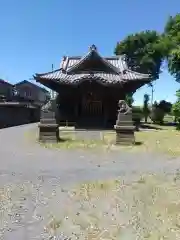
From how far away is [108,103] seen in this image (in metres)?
29.3

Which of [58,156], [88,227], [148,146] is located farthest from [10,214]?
[148,146]

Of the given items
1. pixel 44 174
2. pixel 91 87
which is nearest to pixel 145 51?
pixel 91 87

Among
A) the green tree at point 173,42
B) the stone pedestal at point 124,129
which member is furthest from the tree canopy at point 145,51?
the stone pedestal at point 124,129

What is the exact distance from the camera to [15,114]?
4056 centimetres

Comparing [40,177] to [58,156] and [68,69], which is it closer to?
[58,156]

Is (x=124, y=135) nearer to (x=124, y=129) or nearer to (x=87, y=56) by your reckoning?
(x=124, y=129)

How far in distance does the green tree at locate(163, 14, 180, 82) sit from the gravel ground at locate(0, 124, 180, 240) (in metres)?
19.5

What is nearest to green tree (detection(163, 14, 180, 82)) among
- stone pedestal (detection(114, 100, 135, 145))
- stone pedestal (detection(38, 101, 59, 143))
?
stone pedestal (detection(114, 100, 135, 145))

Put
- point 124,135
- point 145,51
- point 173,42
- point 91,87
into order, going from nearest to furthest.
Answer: point 124,135 < point 91,87 < point 173,42 < point 145,51

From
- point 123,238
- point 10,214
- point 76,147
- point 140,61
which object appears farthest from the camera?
point 140,61

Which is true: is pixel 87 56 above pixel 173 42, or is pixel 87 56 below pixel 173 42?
below

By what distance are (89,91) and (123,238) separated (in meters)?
23.4

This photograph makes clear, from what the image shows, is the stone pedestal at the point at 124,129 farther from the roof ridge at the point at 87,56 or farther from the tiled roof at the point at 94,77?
the roof ridge at the point at 87,56

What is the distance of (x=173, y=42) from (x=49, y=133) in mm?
25242
